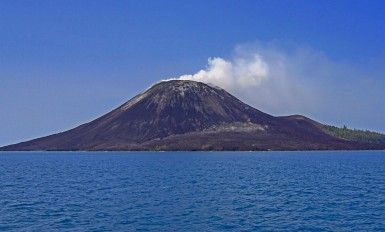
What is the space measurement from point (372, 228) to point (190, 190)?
3551 cm

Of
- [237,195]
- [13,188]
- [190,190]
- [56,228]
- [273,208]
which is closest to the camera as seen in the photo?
[56,228]

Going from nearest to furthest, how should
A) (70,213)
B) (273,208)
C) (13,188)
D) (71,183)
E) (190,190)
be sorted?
(70,213), (273,208), (190,190), (13,188), (71,183)

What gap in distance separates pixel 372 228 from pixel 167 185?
45.4 metres

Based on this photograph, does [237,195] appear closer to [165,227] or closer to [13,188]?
[165,227]

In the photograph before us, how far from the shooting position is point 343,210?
177ft

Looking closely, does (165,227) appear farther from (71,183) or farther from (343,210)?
(71,183)

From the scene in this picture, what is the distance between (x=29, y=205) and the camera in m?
58.5

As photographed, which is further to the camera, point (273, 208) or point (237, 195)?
point (237, 195)

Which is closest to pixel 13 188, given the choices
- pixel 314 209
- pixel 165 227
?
pixel 165 227

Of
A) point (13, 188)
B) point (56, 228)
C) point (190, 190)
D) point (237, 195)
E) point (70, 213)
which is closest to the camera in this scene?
point (56, 228)

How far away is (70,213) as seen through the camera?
171 feet

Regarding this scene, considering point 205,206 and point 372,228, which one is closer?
point 372,228

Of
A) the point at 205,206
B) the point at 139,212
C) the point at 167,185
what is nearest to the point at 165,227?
the point at 139,212

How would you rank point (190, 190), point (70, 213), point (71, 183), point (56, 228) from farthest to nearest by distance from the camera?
point (71, 183) → point (190, 190) → point (70, 213) → point (56, 228)
